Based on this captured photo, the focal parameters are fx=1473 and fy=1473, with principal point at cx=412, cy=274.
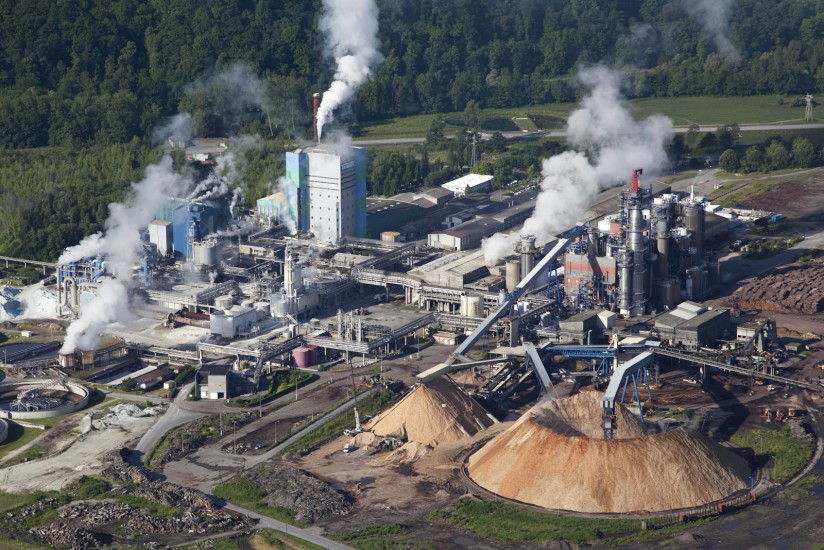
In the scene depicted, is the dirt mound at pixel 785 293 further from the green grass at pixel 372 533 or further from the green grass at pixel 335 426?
the green grass at pixel 372 533

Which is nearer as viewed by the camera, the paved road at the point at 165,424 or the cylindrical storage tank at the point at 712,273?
the paved road at the point at 165,424

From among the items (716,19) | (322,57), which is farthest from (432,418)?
(716,19)

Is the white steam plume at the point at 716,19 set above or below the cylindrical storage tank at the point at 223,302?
above

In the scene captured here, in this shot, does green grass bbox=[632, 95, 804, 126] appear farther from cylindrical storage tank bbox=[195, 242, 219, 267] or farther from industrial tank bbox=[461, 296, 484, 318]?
industrial tank bbox=[461, 296, 484, 318]

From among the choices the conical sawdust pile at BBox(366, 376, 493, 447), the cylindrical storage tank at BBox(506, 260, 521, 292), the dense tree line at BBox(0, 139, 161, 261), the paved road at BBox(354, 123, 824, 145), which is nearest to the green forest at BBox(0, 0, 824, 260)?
the dense tree line at BBox(0, 139, 161, 261)

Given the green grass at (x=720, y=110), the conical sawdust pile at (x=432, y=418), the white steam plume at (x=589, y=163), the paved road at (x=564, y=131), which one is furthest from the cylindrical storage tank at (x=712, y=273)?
the green grass at (x=720, y=110)

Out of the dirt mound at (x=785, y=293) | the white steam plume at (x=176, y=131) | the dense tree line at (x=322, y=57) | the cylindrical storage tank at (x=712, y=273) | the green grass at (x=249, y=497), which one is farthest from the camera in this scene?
the dense tree line at (x=322, y=57)

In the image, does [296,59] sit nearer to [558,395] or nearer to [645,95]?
[645,95]

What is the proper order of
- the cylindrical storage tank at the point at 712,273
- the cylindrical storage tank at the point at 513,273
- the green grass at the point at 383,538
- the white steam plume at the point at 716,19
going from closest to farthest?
1. the green grass at the point at 383,538
2. the cylindrical storage tank at the point at 513,273
3. the cylindrical storage tank at the point at 712,273
4. the white steam plume at the point at 716,19
